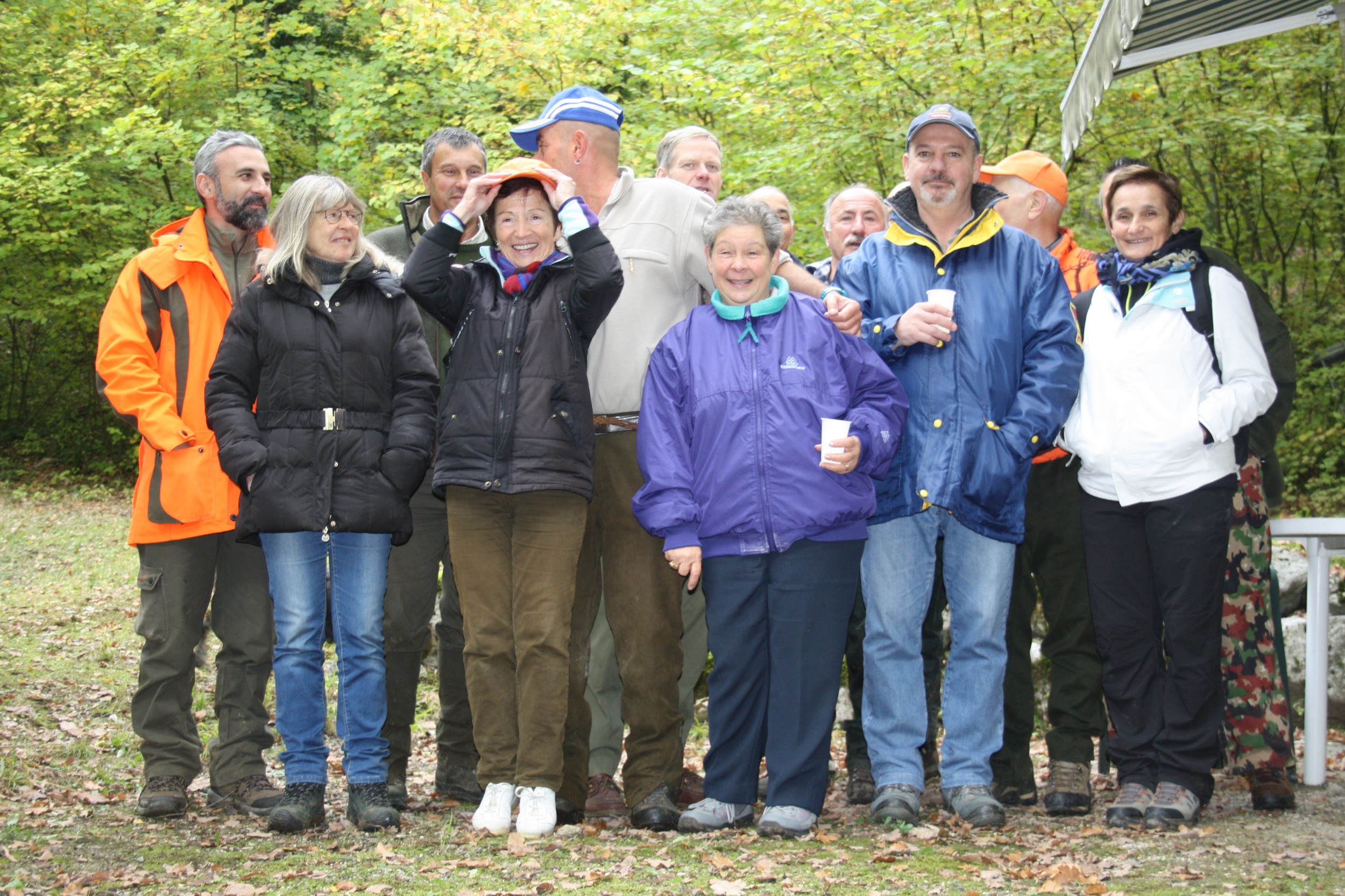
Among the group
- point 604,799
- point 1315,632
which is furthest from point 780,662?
point 1315,632

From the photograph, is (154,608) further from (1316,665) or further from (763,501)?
(1316,665)

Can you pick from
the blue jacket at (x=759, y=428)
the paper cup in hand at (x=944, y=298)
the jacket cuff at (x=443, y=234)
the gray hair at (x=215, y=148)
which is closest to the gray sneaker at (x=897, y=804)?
the blue jacket at (x=759, y=428)

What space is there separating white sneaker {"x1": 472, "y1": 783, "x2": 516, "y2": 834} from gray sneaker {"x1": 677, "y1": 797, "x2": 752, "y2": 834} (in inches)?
18.4

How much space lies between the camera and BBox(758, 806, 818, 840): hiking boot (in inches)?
161

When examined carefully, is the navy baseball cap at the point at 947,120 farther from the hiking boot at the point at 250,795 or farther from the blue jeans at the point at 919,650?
the hiking boot at the point at 250,795

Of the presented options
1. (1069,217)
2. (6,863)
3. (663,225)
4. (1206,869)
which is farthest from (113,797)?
(1069,217)

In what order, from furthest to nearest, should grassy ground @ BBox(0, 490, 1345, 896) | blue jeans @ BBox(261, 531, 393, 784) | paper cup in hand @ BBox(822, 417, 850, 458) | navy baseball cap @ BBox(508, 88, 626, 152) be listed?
navy baseball cap @ BBox(508, 88, 626, 152), blue jeans @ BBox(261, 531, 393, 784), paper cup in hand @ BBox(822, 417, 850, 458), grassy ground @ BBox(0, 490, 1345, 896)

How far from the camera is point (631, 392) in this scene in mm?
4484

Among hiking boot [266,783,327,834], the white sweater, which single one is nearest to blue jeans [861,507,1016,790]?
Answer: the white sweater

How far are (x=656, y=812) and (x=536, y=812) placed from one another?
0.45 m

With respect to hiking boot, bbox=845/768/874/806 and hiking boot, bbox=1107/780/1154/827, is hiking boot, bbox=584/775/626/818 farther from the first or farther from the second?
hiking boot, bbox=1107/780/1154/827

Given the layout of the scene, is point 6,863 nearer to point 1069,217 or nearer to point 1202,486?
point 1202,486

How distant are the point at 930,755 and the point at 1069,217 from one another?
8664 millimetres

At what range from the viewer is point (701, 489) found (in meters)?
4.20
